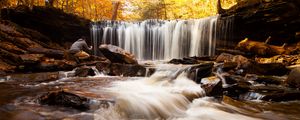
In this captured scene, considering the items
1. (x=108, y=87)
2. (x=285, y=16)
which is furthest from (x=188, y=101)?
(x=285, y=16)

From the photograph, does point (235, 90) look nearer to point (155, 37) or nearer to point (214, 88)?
point (214, 88)

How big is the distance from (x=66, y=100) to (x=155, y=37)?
15.9 metres

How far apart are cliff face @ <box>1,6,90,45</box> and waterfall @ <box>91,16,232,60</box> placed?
1.16 m

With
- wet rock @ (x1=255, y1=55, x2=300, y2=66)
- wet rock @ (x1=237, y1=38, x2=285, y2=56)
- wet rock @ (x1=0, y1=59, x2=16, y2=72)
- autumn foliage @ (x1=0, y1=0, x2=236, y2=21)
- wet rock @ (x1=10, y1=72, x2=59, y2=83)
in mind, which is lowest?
wet rock @ (x1=10, y1=72, x2=59, y2=83)

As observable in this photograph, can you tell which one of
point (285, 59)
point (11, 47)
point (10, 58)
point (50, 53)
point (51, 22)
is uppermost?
point (51, 22)

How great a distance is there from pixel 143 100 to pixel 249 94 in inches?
131

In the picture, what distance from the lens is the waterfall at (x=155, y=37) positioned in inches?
814

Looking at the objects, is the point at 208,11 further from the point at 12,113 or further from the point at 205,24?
the point at 12,113

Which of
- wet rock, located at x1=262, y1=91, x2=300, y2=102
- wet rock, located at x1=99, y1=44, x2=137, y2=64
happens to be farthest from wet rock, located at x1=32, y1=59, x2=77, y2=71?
wet rock, located at x1=262, y1=91, x2=300, y2=102

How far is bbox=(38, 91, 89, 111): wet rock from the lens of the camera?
20.5 feet

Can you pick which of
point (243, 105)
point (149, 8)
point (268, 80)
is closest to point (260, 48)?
point (268, 80)

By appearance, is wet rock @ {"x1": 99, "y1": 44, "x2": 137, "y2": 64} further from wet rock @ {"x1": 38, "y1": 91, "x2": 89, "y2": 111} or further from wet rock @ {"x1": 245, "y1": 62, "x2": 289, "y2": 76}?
wet rock @ {"x1": 38, "y1": 91, "x2": 89, "y2": 111}

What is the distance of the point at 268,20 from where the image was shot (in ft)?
56.8

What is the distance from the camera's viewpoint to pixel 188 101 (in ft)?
27.4
